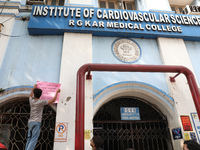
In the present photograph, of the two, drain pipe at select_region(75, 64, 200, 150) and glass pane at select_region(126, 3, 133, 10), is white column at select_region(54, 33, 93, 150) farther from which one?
glass pane at select_region(126, 3, 133, 10)

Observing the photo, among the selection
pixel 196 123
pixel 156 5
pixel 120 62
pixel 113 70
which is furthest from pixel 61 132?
pixel 156 5

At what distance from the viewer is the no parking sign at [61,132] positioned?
3873 millimetres

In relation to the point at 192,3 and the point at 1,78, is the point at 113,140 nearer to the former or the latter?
the point at 1,78

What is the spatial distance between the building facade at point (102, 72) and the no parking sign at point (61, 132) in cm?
2

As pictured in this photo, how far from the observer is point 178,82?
499 cm

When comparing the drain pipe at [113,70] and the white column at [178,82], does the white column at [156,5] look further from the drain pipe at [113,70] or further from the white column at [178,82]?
the drain pipe at [113,70]

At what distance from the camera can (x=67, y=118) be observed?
160 inches

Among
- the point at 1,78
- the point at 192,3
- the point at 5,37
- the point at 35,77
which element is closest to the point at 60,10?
the point at 5,37

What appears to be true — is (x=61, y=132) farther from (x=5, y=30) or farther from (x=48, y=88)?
(x=5, y=30)

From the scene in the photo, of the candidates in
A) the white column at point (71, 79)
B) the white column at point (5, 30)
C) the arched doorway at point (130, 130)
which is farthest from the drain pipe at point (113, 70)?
the white column at point (5, 30)

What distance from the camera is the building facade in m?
4.34

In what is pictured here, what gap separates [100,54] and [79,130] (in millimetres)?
2808

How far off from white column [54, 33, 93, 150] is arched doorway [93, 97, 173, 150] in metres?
0.87

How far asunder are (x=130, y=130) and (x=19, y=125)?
3.22m
